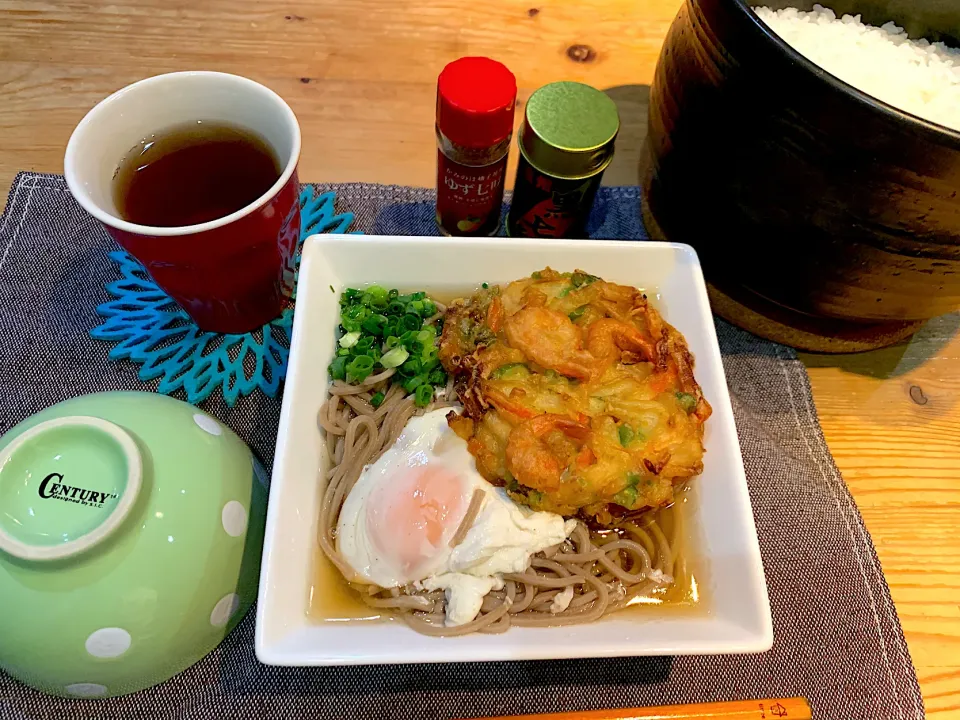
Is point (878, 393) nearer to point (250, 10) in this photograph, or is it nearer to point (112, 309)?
point (112, 309)

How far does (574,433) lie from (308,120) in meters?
1.52

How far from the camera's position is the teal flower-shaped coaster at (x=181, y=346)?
1.67 m

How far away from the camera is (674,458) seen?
1.39 m

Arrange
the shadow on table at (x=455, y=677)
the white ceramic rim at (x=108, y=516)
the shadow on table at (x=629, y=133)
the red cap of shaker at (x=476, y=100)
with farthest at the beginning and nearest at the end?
the shadow on table at (x=629, y=133) < the red cap of shaker at (x=476, y=100) < the shadow on table at (x=455, y=677) < the white ceramic rim at (x=108, y=516)

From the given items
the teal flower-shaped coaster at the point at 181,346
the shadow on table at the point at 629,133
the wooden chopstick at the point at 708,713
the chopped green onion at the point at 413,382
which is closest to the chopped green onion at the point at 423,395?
the chopped green onion at the point at 413,382

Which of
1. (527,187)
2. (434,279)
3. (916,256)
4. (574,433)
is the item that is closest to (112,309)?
(434,279)

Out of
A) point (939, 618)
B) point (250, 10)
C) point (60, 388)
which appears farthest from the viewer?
point (250, 10)

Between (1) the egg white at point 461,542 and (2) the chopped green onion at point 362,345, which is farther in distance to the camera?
(2) the chopped green onion at point 362,345

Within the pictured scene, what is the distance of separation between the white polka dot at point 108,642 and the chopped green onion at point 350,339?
77 centimetres

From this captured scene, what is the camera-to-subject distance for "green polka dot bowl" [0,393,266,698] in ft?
3.61

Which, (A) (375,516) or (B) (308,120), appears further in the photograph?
(B) (308,120)

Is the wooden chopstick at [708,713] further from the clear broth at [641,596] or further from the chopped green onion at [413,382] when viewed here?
the chopped green onion at [413,382]

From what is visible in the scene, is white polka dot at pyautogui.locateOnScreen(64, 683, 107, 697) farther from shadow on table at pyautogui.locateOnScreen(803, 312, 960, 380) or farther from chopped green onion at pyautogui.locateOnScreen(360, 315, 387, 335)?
shadow on table at pyautogui.locateOnScreen(803, 312, 960, 380)

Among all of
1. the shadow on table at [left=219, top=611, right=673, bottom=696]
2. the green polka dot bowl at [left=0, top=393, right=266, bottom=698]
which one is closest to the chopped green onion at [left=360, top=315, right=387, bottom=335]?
the green polka dot bowl at [left=0, top=393, right=266, bottom=698]
